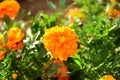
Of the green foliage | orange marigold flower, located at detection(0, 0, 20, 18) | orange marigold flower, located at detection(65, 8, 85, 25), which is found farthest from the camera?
orange marigold flower, located at detection(65, 8, 85, 25)

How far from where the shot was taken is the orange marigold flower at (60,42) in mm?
1444

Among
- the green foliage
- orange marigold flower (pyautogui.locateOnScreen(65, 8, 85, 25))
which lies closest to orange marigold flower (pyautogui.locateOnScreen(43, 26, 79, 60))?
the green foliage

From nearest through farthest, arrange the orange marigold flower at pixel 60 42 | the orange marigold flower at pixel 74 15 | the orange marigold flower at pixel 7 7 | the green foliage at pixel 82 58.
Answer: the orange marigold flower at pixel 60 42 → the green foliage at pixel 82 58 → the orange marigold flower at pixel 7 7 → the orange marigold flower at pixel 74 15

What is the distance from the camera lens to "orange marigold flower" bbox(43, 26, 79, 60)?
56.9 inches

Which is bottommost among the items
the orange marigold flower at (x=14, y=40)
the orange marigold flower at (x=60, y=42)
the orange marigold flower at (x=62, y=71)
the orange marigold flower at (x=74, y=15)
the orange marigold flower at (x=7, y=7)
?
the orange marigold flower at (x=62, y=71)

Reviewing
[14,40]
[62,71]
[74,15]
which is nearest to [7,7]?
[14,40]

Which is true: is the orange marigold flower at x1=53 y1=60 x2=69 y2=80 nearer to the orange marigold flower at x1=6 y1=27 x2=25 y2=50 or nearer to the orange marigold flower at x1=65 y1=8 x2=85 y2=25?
A: the orange marigold flower at x1=6 y1=27 x2=25 y2=50

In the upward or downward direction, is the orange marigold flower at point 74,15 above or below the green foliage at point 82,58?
above

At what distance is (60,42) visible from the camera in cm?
144

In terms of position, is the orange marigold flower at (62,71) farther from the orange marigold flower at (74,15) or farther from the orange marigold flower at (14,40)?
the orange marigold flower at (74,15)

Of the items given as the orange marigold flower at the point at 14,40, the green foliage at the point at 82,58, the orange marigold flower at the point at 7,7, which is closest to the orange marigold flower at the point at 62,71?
the green foliage at the point at 82,58

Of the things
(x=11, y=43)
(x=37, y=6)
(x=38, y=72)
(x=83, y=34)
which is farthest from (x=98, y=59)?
(x=37, y=6)

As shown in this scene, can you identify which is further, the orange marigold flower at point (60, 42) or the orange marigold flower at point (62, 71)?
the orange marigold flower at point (62, 71)

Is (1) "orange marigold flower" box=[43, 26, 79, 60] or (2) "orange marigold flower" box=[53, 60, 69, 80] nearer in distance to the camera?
(1) "orange marigold flower" box=[43, 26, 79, 60]
